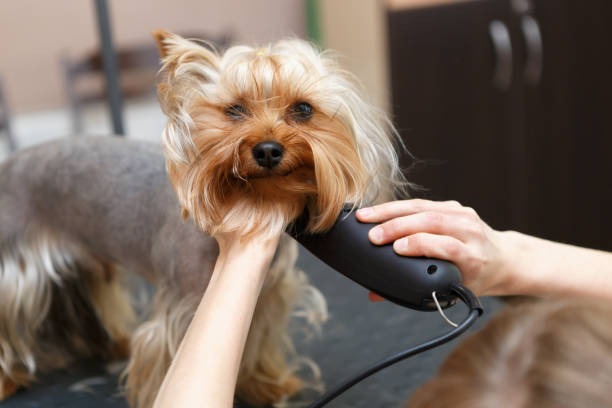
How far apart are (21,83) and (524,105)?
1625 mm

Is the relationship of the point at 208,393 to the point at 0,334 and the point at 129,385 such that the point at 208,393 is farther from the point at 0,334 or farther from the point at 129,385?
the point at 0,334

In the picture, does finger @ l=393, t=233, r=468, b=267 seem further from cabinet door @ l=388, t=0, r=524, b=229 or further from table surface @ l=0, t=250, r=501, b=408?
cabinet door @ l=388, t=0, r=524, b=229

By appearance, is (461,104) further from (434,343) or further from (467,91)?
(434,343)

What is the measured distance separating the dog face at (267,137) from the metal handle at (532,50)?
1261 millimetres

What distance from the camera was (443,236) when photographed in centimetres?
61

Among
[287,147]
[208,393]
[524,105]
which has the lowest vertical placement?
[524,105]

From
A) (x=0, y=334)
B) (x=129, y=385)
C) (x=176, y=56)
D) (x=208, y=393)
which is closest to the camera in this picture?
(x=208, y=393)

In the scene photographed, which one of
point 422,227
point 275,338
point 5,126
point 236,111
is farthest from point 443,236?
point 5,126

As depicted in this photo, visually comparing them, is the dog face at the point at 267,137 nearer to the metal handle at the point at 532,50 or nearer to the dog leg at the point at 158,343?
the dog leg at the point at 158,343

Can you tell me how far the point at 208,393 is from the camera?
1.74ft

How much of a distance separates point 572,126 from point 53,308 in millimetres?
1397

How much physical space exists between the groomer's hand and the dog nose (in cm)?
10

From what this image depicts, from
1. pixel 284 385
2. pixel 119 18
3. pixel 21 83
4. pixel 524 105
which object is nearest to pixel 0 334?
pixel 284 385

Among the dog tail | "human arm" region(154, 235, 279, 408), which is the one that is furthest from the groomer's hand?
the dog tail
